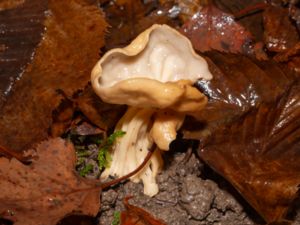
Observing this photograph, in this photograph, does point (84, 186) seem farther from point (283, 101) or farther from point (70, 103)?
point (283, 101)

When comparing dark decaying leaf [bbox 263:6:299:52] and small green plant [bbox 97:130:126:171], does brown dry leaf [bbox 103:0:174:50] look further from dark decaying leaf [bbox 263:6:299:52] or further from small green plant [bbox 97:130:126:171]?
small green plant [bbox 97:130:126:171]

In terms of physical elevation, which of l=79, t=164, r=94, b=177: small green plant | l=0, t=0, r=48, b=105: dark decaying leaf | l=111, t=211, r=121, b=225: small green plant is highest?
l=0, t=0, r=48, b=105: dark decaying leaf

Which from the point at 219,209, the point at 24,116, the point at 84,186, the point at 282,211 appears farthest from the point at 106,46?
the point at 282,211

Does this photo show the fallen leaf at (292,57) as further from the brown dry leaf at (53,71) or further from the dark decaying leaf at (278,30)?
the brown dry leaf at (53,71)

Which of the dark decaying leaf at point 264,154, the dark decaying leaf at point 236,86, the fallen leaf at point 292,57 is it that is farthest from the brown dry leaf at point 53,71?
the fallen leaf at point 292,57

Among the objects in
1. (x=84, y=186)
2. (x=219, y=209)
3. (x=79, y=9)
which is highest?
(x=79, y=9)

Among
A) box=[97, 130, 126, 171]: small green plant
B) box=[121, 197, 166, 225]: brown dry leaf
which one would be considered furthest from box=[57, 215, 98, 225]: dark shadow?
box=[97, 130, 126, 171]: small green plant

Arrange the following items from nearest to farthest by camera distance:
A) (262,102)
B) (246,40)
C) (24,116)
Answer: (24,116)
(262,102)
(246,40)
